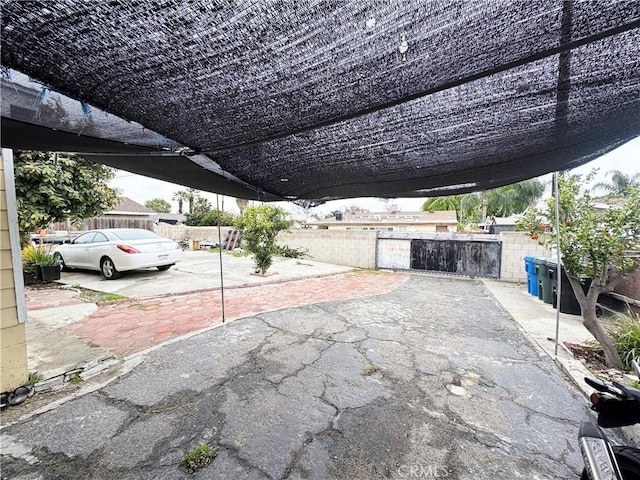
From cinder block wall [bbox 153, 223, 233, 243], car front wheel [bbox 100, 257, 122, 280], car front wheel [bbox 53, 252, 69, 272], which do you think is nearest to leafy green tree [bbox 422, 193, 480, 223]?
cinder block wall [bbox 153, 223, 233, 243]

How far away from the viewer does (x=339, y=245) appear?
11.1 metres

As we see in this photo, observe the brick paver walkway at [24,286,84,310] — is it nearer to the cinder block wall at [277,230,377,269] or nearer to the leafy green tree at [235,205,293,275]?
the leafy green tree at [235,205,293,275]

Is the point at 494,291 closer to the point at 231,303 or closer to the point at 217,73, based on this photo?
the point at 231,303

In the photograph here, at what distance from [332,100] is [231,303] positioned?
4.73 metres

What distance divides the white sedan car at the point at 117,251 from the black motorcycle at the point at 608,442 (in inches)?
306

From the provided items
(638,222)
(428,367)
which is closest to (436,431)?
(428,367)

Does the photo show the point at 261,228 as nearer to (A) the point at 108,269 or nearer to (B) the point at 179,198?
(A) the point at 108,269

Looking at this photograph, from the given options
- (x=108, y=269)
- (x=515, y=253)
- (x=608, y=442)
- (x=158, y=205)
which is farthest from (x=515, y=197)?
(x=158, y=205)

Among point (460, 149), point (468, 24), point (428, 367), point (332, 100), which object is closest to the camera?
point (468, 24)

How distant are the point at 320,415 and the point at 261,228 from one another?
19.6 ft

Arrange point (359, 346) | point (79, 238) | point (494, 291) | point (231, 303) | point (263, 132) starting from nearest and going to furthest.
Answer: point (263, 132) < point (359, 346) < point (231, 303) < point (494, 291) < point (79, 238)

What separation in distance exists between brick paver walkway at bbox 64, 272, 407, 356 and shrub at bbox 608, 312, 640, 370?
392 centimetres

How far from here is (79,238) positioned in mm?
7473

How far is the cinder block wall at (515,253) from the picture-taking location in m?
7.86
